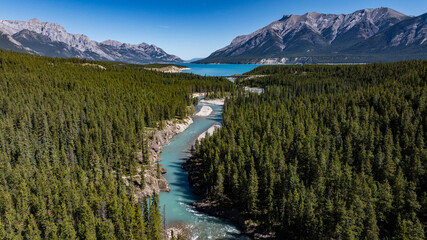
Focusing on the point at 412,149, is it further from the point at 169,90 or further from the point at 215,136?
the point at 169,90

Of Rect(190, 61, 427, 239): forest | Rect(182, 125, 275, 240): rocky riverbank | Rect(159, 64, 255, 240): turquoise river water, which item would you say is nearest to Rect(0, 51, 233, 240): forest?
Rect(159, 64, 255, 240): turquoise river water

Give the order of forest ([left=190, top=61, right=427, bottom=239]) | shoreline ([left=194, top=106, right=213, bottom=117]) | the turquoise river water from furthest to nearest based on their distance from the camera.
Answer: shoreline ([left=194, top=106, right=213, bottom=117])
the turquoise river water
forest ([left=190, top=61, right=427, bottom=239])

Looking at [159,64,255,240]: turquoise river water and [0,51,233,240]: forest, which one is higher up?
[0,51,233,240]: forest

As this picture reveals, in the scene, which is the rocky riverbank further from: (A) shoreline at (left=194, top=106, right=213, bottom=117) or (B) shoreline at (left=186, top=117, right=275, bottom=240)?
(A) shoreline at (left=194, top=106, right=213, bottom=117)

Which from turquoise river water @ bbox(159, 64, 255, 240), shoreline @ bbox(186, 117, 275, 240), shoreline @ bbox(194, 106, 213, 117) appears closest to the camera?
shoreline @ bbox(186, 117, 275, 240)

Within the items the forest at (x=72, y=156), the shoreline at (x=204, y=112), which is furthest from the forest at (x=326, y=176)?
the shoreline at (x=204, y=112)

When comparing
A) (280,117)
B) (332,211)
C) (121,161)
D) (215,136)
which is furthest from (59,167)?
(280,117)

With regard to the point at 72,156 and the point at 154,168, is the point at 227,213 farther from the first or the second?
the point at 72,156

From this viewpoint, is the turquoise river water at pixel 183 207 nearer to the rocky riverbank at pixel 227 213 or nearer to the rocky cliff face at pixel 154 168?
the rocky riverbank at pixel 227 213
